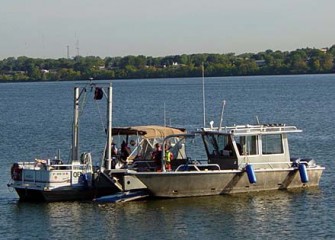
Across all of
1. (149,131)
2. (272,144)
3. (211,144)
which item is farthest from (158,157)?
(272,144)

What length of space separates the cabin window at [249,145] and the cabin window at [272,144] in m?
0.45

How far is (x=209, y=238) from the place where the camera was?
32.8 meters

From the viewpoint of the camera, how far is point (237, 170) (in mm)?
39688

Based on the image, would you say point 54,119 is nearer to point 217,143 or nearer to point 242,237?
point 217,143

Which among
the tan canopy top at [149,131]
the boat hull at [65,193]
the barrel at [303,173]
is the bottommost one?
the boat hull at [65,193]

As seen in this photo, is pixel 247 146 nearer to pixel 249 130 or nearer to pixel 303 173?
pixel 249 130

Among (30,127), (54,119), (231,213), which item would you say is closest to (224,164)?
(231,213)

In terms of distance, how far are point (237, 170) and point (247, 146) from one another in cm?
138

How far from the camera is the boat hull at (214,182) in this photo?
38.4 meters

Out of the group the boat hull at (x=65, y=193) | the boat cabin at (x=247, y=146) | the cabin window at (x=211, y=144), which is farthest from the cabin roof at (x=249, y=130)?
the boat hull at (x=65, y=193)

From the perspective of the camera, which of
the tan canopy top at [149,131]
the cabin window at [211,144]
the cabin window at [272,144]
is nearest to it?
the tan canopy top at [149,131]

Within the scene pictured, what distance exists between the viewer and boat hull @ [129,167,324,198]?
38406 mm

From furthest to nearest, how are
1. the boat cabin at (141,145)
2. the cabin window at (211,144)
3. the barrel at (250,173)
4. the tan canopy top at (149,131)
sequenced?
the cabin window at (211,144), the tan canopy top at (149,131), the boat cabin at (141,145), the barrel at (250,173)

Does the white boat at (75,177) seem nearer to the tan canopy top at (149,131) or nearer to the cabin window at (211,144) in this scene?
A: the tan canopy top at (149,131)
